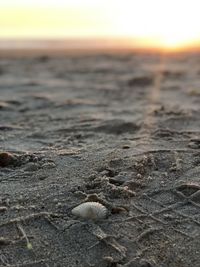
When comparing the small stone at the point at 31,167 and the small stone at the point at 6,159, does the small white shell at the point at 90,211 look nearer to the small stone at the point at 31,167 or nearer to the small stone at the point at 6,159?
the small stone at the point at 31,167

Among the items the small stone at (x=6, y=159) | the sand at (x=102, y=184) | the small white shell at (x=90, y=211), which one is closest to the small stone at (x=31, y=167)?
the sand at (x=102, y=184)

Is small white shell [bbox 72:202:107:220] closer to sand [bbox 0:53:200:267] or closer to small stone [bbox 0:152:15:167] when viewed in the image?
sand [bbox 0:53:200:267]

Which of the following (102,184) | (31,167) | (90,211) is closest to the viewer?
(90,211)

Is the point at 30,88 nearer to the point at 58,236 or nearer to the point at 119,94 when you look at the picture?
the point at 119,94

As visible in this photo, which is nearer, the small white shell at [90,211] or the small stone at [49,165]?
the small white shell at [90,211]

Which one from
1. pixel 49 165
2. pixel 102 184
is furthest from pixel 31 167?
pixel 102 184

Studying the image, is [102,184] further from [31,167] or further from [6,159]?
[6,159]
